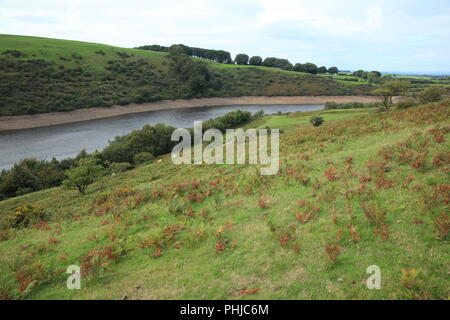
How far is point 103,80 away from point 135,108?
846 inches

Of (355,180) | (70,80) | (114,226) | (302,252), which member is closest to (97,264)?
(114,226)

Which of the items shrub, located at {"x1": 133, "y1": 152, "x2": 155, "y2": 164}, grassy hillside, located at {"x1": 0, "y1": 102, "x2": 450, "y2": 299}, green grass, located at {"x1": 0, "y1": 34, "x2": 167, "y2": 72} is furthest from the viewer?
green grass, located at {"x1": 0, "y1": 34, "x2": 167, "y2": 72}

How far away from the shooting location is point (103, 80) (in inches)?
4269

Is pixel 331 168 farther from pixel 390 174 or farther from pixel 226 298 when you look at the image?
pixel 226 298

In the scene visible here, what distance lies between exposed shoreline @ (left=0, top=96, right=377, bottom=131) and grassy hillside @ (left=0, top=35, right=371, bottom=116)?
229 cm

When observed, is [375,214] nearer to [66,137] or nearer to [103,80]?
[66,137]

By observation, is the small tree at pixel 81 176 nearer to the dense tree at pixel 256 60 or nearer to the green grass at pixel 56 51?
the green grass at pixel 56 51

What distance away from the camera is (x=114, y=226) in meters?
11.1

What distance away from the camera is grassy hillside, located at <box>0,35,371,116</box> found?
82.4 meters

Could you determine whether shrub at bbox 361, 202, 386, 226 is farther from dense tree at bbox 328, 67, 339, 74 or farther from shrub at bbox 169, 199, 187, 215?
dense tree at bbox 328, 67, 339, 74

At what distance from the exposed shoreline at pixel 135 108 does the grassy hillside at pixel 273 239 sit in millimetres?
75099

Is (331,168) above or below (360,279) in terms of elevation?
above

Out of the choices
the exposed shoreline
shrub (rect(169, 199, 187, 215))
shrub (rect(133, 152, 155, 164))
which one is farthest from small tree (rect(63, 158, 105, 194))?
the exposed shoreline
